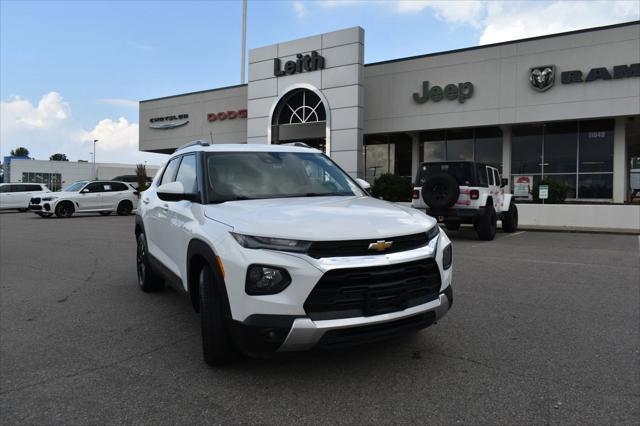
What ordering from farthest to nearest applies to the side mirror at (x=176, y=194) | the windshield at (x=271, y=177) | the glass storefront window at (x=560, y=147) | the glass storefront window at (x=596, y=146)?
the glass storefront window at (x=560, y=147), the glass storefront window at (x=596, y=146), the windshield at (x=271, y=177), the side mirror at (x=176, y=194)

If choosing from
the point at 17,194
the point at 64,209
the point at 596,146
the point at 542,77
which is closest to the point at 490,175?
the point at 542,77

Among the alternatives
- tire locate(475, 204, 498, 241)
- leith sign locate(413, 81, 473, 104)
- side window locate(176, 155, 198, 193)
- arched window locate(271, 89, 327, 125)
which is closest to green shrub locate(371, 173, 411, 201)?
Result: leith sign locate(413, 81, 473, 104)

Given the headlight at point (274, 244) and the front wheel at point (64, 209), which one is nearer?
the headlight at point (274, 244)

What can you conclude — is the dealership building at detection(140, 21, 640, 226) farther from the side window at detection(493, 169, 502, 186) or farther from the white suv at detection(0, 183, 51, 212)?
the white suv at detection(0, 183, 51, 212)

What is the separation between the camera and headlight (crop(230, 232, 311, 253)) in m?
2.77

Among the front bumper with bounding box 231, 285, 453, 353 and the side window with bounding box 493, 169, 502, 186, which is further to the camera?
the side window with bounding box 493, 169, 502, 186

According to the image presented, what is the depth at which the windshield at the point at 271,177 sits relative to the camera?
149 inches

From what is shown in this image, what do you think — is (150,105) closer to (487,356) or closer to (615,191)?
(615,191)

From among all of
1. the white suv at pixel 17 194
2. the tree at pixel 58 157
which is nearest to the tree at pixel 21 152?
the tree at pixel 58 157

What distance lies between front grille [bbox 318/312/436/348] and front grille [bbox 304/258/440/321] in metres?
0.09

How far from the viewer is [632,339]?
4.01 metres

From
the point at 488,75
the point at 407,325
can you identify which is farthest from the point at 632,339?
the point at 488,75

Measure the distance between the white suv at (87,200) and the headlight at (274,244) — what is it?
18.1 metres

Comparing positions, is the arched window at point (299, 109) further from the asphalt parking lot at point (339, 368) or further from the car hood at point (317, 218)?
the car hood at point (317, 218)
